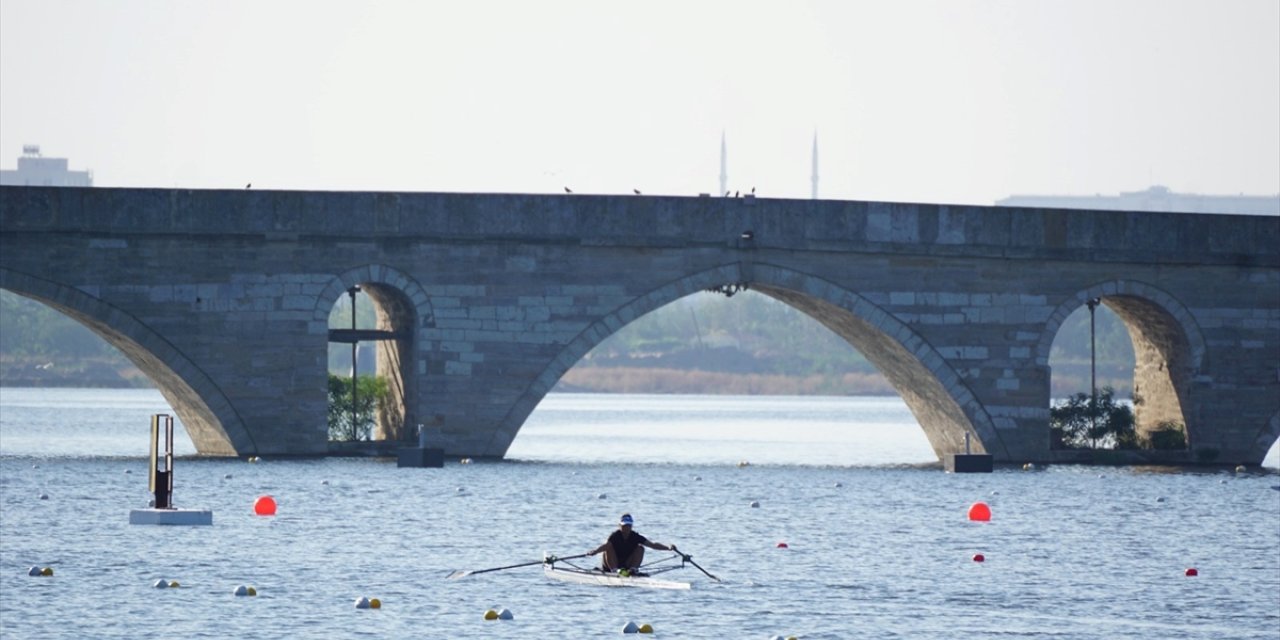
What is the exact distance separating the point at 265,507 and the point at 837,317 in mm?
17615

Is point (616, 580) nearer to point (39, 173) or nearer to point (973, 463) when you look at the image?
point (973, 463)

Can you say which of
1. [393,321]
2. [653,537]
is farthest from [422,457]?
[653,537]

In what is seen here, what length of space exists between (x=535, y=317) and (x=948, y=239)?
8.67m

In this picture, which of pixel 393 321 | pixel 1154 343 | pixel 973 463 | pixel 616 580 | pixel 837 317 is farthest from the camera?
pixel 1154 343

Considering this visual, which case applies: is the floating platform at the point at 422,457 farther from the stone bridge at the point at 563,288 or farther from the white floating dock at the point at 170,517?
the white floating dock at the point at 170,517

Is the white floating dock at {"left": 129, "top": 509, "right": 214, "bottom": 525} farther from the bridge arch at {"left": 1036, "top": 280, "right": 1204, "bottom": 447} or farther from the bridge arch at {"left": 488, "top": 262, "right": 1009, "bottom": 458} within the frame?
the bridge arch at {"left": 1036, "top": 280, "right": 1204, "bottom": 447}

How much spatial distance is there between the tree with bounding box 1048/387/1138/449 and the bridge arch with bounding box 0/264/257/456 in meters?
17.0

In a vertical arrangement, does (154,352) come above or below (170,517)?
above

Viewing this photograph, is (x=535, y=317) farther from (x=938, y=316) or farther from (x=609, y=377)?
(x=609, y=377)

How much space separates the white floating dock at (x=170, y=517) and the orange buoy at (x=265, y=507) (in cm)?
160

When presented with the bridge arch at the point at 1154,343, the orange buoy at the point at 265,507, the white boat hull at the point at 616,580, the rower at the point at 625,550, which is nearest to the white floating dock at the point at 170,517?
the orange buoy at the point at 265,507

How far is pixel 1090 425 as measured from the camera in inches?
2159

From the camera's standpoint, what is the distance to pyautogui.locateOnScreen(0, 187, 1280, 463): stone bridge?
49.4 meters

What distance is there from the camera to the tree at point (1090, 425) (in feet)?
Result: 179
